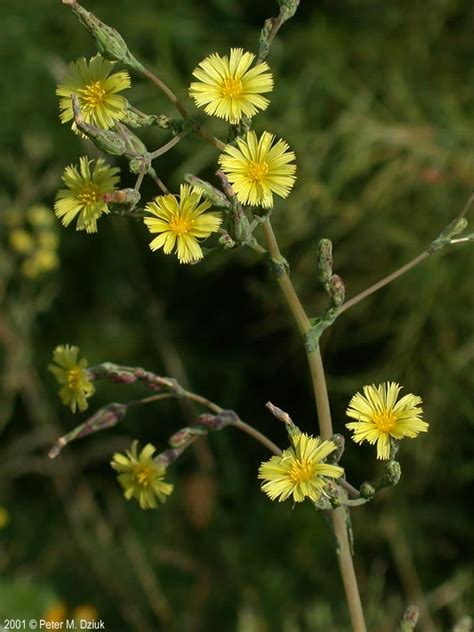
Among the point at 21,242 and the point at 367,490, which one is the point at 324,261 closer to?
the point at 367,490

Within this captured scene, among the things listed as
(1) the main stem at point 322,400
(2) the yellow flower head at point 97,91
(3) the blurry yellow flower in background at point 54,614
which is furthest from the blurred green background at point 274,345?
(2) the yellow flower head at point 97,91

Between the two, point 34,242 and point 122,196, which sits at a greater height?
point 34,242

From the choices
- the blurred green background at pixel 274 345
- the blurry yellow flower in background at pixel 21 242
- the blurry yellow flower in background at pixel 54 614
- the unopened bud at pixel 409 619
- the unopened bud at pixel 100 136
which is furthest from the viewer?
the blurred green background at pixel 274 345

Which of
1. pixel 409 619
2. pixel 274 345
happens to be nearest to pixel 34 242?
pixel 274 345

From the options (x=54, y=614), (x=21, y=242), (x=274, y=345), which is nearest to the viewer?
(x=54, y=614)

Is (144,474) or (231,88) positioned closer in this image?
(231,88)

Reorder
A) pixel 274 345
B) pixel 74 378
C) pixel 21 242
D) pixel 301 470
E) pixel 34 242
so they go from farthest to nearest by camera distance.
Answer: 1. pixel 274 345
2. pixel 34 242
3. pixel 21 242
4. pixel 74 378
5. pixel 301 470

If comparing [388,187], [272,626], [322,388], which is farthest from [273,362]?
[322,388]

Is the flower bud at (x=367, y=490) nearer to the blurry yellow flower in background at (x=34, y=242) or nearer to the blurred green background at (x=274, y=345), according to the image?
the blurred green background at (x=274, y=345)
